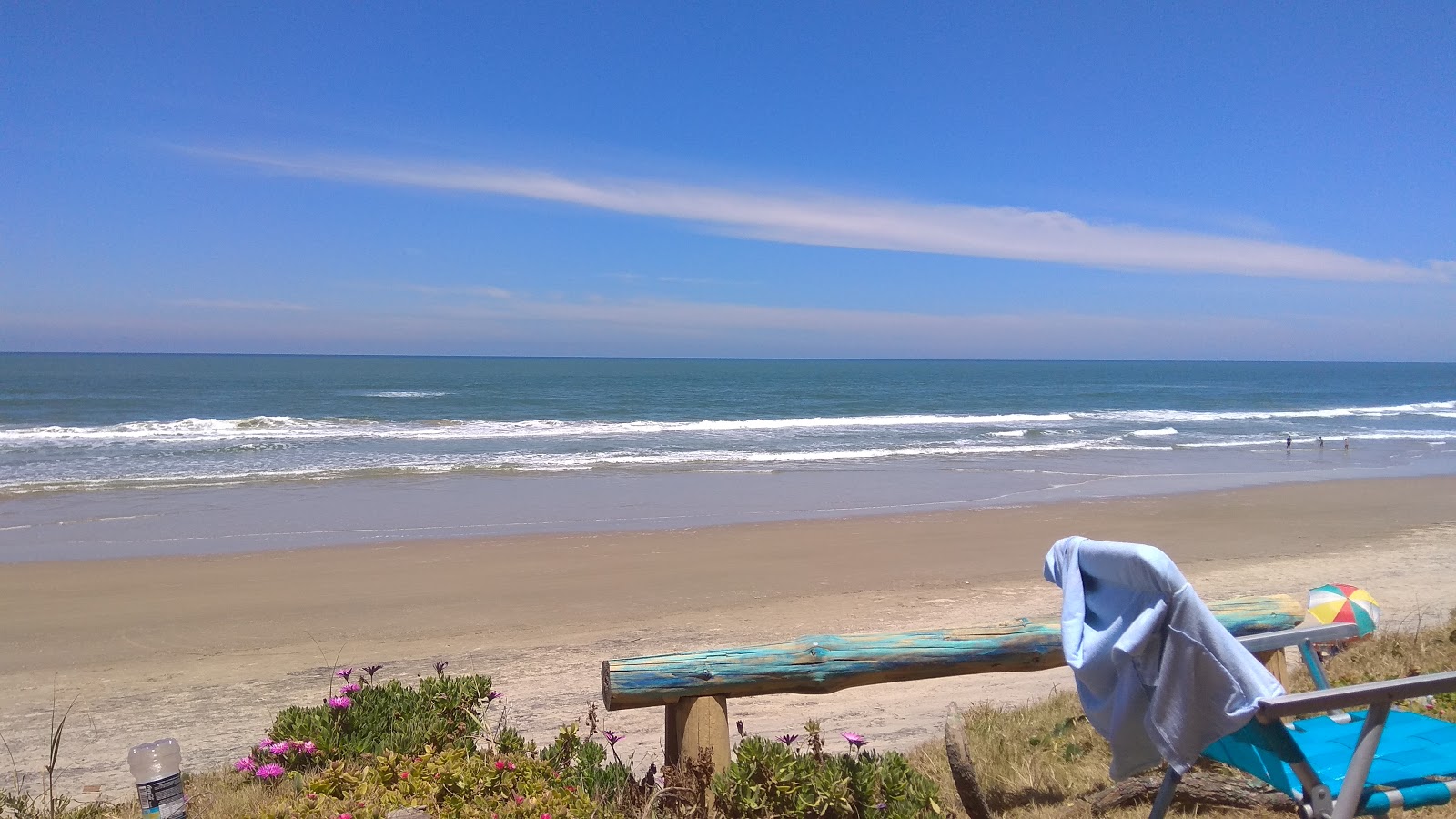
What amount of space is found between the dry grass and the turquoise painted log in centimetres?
48

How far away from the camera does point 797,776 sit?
9.82 ft

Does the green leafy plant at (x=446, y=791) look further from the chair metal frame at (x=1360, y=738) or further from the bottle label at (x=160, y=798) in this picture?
the chair metal frame at (x=1360, y=738)

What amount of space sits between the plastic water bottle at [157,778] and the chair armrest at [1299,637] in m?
3.55

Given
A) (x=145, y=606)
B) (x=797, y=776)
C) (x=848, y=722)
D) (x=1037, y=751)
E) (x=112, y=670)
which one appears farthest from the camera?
(x=145, y=606)

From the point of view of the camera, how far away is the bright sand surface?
17.2 feet

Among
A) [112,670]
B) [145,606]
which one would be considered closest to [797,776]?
[112,670]

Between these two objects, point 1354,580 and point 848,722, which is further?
point 1354,580

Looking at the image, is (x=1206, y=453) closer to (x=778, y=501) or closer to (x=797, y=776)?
(x=778, y=501)

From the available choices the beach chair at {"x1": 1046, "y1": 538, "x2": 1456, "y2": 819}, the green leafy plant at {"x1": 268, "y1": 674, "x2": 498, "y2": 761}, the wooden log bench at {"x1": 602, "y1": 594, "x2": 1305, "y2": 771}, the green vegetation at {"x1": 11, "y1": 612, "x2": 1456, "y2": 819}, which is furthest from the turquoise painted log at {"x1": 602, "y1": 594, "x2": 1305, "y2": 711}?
the green leafy plant at {"x1": 268, "y1": 674, "x2": 498, "y2": 761}

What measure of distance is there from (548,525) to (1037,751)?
920 centimetres

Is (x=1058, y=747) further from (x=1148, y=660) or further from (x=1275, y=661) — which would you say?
(x=1148, y=660)

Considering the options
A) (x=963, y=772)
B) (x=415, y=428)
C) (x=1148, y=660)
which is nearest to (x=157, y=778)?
(x=963, y=772)

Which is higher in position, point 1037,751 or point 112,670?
point 1037,751

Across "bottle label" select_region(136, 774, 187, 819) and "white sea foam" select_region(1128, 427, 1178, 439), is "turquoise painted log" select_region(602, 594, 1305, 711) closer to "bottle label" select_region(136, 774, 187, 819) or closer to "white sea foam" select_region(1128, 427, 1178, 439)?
"bottle label" select_region(136, 774, 187, 819)
